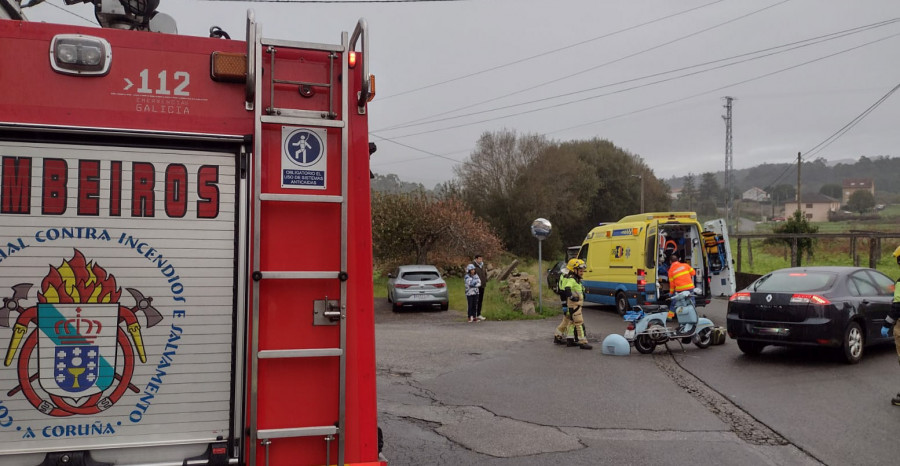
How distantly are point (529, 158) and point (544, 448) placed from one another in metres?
44.2

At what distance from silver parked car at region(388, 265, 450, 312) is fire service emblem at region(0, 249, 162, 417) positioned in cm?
1838

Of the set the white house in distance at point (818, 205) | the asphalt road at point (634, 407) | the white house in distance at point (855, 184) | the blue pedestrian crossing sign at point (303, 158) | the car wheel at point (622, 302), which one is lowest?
the asphalt road at point (634, 407)

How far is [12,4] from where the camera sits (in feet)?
14.7

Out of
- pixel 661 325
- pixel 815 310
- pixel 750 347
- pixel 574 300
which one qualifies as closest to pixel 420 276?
pixel 574 300

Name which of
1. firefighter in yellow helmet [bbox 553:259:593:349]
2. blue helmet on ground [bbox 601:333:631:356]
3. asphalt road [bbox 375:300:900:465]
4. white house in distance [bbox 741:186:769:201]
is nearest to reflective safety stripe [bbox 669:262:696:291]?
asphalt road [bbox 375:300:900:465]

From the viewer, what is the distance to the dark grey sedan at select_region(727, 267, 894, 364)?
10.5 meters

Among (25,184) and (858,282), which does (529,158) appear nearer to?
(858,282)

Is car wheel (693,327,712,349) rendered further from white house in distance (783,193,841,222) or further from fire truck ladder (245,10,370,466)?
white house in distance (783,193,841,222)

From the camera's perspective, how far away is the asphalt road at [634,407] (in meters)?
6.62

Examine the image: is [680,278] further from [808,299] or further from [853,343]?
[853,343]

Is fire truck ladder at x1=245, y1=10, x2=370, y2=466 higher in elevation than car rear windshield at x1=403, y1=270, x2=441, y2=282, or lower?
higher

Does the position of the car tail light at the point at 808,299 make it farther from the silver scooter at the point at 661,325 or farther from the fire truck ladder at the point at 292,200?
the fire truck ladder at the point at 292,200

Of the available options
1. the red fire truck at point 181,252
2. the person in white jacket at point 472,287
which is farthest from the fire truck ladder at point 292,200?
the person in white jacket at point 472,287

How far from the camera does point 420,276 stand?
22.0 metres
